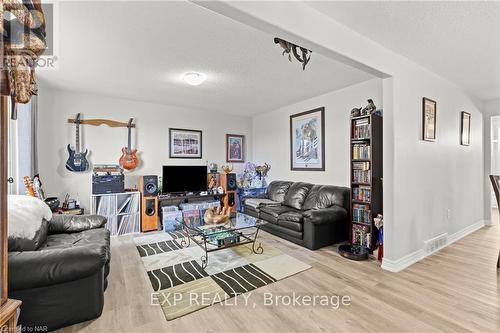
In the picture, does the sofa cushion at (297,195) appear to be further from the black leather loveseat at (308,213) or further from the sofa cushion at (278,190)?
the sofa cushion at (278,190)

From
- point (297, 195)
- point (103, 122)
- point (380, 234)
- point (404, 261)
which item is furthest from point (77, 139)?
point (404, 261)

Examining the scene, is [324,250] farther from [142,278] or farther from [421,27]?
[421,27]

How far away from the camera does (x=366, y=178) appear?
3188 millimetres

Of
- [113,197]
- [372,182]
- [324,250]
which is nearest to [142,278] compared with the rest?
[113,197]

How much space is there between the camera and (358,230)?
3.22 metres

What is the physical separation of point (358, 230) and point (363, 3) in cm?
271

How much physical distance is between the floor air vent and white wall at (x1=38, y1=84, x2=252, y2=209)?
4.16 m

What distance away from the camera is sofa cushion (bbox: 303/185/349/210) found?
366cm

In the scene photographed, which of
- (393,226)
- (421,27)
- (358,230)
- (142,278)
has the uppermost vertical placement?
(421,27)

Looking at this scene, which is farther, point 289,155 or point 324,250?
point 289,155

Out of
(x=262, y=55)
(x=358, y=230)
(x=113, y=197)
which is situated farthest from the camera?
(x=113, y=197)

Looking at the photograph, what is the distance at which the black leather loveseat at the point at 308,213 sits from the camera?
3.28 m

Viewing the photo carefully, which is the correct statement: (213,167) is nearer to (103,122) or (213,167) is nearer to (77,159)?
(103,122)

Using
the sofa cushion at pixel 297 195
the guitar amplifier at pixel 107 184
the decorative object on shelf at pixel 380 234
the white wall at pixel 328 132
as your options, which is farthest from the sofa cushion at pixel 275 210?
the guitar amplifier at pixel 107 184
